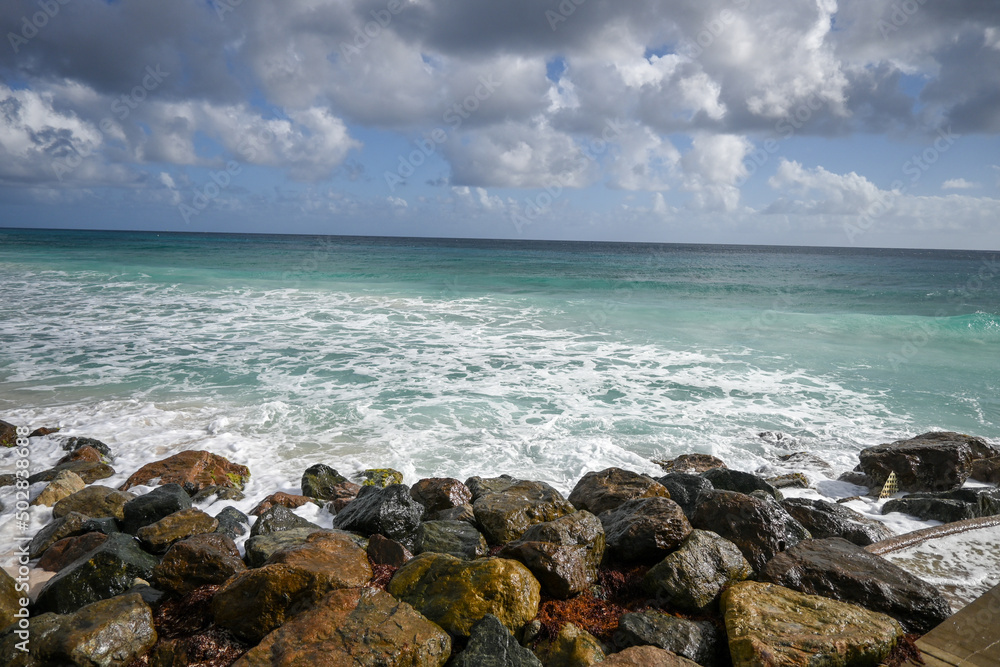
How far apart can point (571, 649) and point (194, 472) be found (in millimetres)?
5163

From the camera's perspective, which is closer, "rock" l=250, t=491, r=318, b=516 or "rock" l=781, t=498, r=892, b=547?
"rock" l=781, t=498, r=892, b=547

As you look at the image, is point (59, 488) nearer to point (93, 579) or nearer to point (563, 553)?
point (93, 579)

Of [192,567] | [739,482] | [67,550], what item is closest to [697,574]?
[739,482]

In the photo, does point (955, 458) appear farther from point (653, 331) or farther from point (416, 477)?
point (653, 331)

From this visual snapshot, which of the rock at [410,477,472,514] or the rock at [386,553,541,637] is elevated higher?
the rock at [386,553,541,637]

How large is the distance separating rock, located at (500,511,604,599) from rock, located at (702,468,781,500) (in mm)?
2478

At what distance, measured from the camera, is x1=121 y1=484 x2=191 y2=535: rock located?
4844 mm

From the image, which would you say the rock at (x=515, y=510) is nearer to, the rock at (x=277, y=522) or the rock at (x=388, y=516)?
the rock at (x=388, y=516)

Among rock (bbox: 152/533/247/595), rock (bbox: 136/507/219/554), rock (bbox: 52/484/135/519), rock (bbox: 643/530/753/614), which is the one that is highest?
rock (bbox: 643/530/753/614)

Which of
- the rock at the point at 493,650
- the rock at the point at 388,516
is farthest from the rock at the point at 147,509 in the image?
the rock at the point at 493,650

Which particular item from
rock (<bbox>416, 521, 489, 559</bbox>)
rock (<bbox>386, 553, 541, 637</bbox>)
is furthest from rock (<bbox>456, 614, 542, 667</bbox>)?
rock (<bbox>416, 521, 489, 559</bbox>)

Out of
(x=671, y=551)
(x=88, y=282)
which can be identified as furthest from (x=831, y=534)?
(x=88, y=282)

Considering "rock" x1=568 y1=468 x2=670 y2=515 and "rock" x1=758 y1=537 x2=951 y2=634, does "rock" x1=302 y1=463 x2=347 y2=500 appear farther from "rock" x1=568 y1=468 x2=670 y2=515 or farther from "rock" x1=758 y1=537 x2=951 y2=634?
"rock" x1=758 y1=537 x2=951 y2=634

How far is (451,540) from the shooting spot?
413 cm
